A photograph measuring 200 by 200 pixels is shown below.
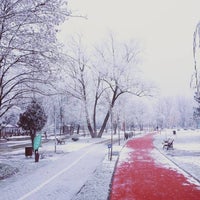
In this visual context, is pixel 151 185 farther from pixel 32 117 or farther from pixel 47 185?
pixel 32 117

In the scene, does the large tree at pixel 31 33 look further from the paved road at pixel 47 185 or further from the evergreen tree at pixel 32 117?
the evergreen tree at pixel 32 117

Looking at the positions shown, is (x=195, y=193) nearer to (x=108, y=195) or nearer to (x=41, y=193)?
(x=108, y=195)

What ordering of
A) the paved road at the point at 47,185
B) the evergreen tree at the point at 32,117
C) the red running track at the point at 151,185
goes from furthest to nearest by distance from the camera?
1. the evergreen tree at the point at 32,117
2. the paved road at the point at 47,185
3. the red running track at the point at 151,185

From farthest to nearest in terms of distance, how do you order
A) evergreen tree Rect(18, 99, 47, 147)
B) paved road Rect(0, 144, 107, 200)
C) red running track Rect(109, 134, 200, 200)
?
evergreen tree Rect(18, 99, 47, 147) → paved road Rect(0, 144, 107, 200) → red running track Rect(109, 134, 200, 200)

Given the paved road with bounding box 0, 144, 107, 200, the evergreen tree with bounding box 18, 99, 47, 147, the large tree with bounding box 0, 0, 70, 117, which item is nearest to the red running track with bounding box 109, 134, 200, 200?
the paved road with bounding box 0, 144, 107, 200

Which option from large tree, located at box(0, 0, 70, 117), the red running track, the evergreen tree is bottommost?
the red running track

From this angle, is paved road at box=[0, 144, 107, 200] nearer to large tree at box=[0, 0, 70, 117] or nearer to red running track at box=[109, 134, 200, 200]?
red running track at box=[109, 134, 200, 200]

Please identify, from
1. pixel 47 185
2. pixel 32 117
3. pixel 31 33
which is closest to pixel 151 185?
pixel 47 185

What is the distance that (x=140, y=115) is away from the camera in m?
108

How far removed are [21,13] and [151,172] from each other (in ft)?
30.0

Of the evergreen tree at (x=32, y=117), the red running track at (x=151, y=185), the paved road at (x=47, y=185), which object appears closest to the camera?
the red running track at (x=151, y=185)

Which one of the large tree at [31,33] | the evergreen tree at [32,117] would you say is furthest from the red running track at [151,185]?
the evergreen tree at [32,117]

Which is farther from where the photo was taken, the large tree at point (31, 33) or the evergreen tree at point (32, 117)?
the evergreen tree at point (32, 117)

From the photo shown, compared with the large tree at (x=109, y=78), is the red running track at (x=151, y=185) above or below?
below
